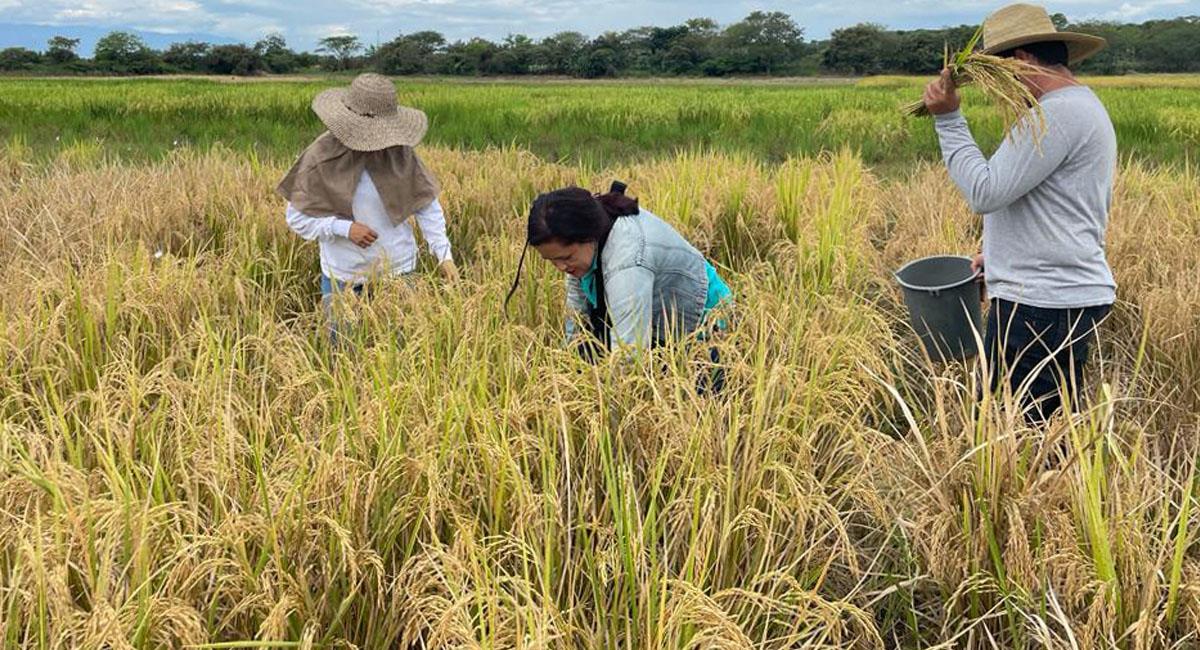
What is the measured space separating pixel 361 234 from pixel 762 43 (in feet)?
Answer: 219

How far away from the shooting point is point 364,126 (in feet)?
9.70

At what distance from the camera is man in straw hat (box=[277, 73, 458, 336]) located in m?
2.95

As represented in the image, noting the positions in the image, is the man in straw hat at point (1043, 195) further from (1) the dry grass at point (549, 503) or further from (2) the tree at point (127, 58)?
(2) the tree at point (127, 58)

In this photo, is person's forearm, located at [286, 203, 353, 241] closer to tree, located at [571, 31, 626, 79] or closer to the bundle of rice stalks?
the bundle of rice stalks

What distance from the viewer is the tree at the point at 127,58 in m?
52.7

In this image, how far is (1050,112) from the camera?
6.44 feet

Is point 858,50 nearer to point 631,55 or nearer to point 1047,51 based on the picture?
point 631,55

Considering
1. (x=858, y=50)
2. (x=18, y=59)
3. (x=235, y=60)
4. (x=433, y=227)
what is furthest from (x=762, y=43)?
(x=433, y=227)

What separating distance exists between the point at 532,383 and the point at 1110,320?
237 centimetres

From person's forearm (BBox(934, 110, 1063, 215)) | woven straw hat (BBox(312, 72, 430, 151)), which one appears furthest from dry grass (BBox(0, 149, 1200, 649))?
woven straw hat (BBox(312, 72, 430, 151))

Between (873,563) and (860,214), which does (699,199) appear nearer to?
(860,214)

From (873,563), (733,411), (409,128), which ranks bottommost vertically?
(873,563)

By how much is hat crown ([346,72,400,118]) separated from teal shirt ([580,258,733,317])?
47.4 inches

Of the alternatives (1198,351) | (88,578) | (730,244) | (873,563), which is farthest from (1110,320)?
(88,578)
